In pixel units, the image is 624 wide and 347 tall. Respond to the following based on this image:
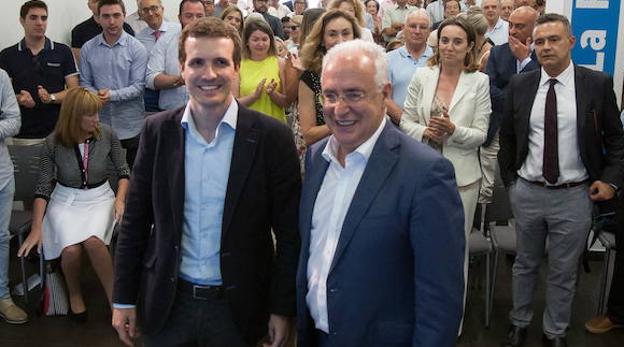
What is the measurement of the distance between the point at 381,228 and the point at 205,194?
0.60 metres

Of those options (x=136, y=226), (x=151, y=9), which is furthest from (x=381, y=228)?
(x=151, y=9)

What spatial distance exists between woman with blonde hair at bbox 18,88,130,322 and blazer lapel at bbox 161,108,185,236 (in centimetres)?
210

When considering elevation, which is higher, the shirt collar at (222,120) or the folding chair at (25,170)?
the shirt collar at (222,120)

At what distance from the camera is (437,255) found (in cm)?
169

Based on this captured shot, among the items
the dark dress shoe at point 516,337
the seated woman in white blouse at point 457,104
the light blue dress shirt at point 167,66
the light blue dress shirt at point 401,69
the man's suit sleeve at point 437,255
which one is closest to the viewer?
the man's suit sleeve at point 437,255

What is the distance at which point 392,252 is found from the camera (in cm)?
172

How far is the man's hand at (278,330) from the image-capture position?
6.79 ft

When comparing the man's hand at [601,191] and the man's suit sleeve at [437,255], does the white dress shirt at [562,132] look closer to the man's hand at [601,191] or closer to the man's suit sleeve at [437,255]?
the man's hand at [601,191]

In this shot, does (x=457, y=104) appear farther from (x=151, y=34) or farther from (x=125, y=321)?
(x=151, y=34)

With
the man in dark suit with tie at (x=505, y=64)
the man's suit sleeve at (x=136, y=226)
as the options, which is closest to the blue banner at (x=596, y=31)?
the man in dark suit with tie at (x=505, y=64)

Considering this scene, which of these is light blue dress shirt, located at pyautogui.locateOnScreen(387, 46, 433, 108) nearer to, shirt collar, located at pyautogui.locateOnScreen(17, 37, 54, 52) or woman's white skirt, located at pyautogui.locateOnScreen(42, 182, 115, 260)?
woman's white skirt, located at pyautogui.locateOnScreen(42, 182, 115, 260)

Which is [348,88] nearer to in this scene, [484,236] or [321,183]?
[321,183]

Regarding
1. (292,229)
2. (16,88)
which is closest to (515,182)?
(292,229)

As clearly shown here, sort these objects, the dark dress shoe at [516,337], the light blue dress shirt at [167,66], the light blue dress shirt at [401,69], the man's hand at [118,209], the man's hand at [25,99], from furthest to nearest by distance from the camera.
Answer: the light blue dress shirt at [167,66]
the man's hand at [25,99]
the man's hand at [118,209]
the light blue dress shirt at [401,69]
the dark dress shoe at [516,337]
